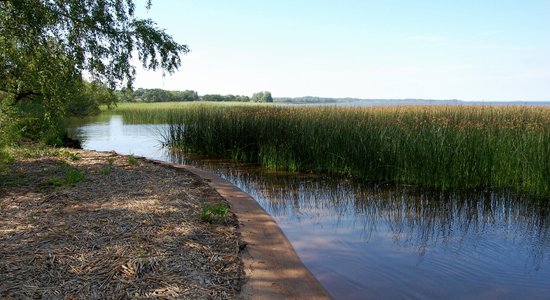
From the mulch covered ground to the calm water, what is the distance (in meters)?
1.14

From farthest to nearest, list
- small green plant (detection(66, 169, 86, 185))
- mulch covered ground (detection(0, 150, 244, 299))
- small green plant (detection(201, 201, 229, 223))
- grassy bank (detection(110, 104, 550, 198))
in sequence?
grassy bank (detection(110, 104, 550, 198)) → small green plant (detection(66, 169, 86, 185)) → small green plant (detection(201, 201, 229, 223)) → mulch covered ground (detection(0, 150, 244, 299))

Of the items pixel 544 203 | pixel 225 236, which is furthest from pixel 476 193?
pixel 225 236

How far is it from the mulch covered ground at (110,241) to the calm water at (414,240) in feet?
3.74

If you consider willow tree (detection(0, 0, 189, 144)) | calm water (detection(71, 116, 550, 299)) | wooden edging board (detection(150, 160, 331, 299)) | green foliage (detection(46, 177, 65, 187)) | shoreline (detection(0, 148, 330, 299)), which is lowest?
calm water (detection(71, 116, 550, 299))

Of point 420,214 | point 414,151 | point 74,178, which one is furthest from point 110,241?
point 414,151

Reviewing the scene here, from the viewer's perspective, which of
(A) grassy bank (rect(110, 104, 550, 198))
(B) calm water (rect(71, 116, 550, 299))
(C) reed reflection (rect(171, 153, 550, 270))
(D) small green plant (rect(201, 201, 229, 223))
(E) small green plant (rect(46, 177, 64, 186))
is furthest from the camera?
(A) grassy bank (rect(110, 104, 550, 198))

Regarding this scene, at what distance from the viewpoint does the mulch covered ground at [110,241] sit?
2.83 meters

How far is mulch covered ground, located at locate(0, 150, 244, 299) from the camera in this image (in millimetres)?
2832

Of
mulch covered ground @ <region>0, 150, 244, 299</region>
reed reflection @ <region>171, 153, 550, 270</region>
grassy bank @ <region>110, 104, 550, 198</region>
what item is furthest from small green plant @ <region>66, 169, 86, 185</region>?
grassy bank @ <region>110, 104, 550, 198</region>

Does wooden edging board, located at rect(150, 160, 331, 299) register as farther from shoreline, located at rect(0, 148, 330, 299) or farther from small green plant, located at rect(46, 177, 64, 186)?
small green plant, located at rect(46, 177, 64, 186)

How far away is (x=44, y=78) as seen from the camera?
25.8 ft

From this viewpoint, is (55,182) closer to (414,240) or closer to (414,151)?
(414,240)

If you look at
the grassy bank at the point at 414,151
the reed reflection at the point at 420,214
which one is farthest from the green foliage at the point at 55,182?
the grassy bank at the point at 414,151

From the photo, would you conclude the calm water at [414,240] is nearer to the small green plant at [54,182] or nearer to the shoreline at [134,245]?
the shoreline at [134,245]
